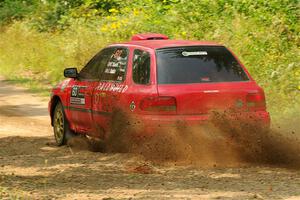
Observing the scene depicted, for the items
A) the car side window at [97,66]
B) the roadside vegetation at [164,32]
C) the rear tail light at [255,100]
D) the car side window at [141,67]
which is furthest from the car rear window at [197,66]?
the roadside vegetation at [164,32]

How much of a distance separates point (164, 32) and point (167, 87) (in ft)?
32.4

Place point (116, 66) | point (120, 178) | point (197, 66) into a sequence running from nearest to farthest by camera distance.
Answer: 1. point (120, 178)
2. point (197, 66)
3. point (116, 66)

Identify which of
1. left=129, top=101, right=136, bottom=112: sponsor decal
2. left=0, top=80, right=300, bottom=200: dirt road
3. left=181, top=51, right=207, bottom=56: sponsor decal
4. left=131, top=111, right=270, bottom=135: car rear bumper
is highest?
left=181, top=51, right=207, bottom=56: sponsor decal

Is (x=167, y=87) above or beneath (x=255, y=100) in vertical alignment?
above

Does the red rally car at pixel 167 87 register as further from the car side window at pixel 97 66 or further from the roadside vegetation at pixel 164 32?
the roadside vegetation at pixel 164 32

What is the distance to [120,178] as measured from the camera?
8500 millimetres

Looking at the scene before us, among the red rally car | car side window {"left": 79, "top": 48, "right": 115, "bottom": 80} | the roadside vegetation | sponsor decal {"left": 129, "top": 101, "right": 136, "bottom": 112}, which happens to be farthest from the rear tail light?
the roadside vegetation

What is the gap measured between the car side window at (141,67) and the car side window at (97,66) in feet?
2.62

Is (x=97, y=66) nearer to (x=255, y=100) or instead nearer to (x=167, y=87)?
(x=167, y=87)

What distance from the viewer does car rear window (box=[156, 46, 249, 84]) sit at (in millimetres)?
9508

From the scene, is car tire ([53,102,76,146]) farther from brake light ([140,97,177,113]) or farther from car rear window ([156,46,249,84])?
brake light ([140,97,177,113])

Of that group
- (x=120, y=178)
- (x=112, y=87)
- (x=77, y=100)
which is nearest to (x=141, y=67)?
(x=112, y=87)

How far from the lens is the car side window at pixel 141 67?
9690mm

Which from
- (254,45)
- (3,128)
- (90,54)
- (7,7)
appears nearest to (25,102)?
(90,54)
